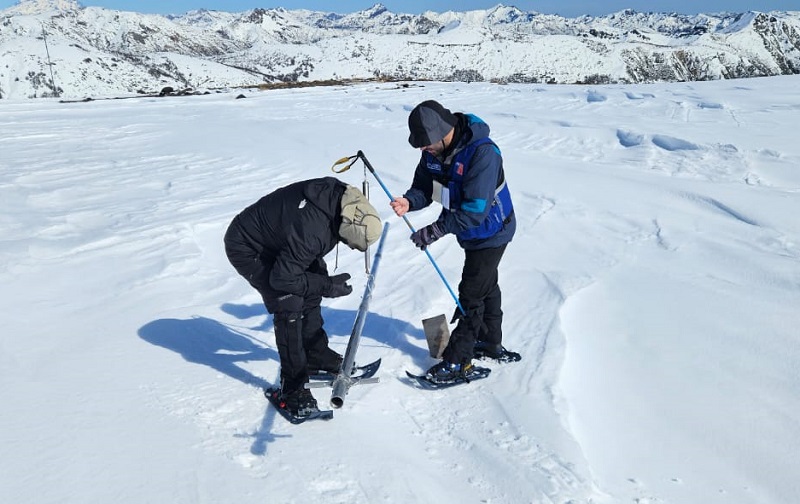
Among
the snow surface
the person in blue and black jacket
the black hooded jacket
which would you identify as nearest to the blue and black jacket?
the person in blue and black jacket

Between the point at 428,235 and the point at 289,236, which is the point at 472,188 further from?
the point at 289,236

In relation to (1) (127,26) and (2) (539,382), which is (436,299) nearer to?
(2) (539,382)

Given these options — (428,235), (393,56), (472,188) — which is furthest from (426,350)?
(393,56)

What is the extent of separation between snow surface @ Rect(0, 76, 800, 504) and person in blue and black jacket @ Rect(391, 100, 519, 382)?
0.98 feet

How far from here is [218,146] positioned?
13.3 meters

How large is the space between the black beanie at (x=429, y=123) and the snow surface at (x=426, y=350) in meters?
1.84

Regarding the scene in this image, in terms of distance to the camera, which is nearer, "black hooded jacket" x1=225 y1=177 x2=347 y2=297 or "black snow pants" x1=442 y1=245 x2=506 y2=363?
"black hooded jacket" x1=225 y1=177 x2=347 y2=297

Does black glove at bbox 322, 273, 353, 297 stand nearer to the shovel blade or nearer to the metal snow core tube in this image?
the metal snow core tube

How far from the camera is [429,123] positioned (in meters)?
3.44

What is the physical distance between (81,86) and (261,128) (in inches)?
3113

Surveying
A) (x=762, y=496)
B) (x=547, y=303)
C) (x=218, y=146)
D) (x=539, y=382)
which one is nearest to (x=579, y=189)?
(x=547, y=303)

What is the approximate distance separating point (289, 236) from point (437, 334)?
1724 millimetres

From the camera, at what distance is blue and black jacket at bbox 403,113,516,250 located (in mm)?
3535

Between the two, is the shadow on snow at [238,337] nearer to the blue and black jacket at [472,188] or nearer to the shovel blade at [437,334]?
the shovel blade at [437,334]
